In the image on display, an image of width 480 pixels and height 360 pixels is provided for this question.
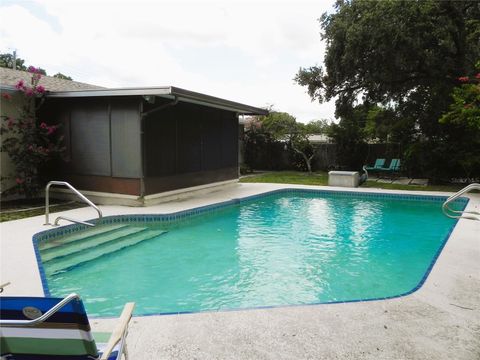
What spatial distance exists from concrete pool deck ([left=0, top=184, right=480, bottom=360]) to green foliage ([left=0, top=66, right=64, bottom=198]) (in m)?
5.48

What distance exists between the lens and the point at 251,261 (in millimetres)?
6430

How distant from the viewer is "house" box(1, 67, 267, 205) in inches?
377

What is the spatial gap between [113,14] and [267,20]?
17.2 ft

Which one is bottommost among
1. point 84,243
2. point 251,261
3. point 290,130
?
point 251,261

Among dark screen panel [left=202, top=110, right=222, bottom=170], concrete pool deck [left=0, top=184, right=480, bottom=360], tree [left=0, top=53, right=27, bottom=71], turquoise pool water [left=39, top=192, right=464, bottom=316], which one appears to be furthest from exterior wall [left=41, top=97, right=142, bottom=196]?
tree [left=0, top=53, right=27, bottom=71]

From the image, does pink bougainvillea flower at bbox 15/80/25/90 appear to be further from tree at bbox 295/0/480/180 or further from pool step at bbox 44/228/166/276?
tree at bbox 295/0/480/180

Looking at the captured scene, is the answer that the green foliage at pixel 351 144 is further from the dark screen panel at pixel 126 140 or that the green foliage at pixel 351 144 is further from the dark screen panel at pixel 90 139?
the dark screen panel at pixel 90 139

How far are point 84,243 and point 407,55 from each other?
11577 mm

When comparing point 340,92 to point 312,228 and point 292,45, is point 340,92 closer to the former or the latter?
point 292,45

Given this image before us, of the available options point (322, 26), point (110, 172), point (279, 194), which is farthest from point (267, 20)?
point (110, 172)

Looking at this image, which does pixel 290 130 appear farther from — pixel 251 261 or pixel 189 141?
pixel 251 261

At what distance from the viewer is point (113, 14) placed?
1243cm

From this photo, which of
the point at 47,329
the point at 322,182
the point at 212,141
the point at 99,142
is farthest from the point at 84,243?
the point at 322,182

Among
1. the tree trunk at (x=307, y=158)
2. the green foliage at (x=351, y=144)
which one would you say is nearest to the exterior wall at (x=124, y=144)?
the tree trunk at (x=307, y=158)
